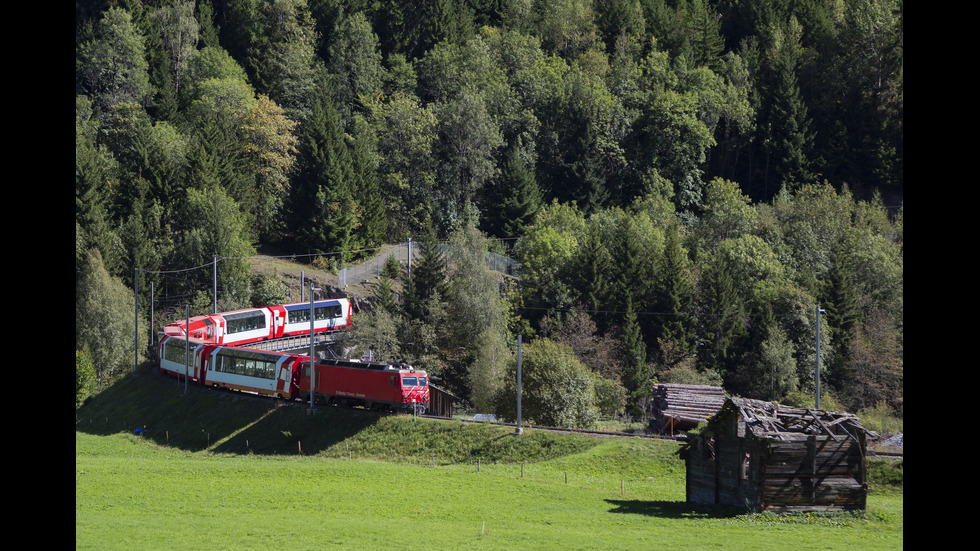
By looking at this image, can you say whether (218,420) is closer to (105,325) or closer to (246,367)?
(246,367)

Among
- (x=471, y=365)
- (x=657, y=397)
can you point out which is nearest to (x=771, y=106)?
(x=471, y=365)

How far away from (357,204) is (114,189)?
24924 mm

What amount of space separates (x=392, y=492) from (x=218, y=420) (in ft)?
77.2

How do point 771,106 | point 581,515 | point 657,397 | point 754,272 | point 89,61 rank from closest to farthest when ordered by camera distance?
1. point 581,515
2. point 657,397
3. point 754,272
4. point 89,61
5. point 771,106

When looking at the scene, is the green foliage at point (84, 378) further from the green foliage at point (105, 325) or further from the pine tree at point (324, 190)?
the pine tree at point (324, 190)

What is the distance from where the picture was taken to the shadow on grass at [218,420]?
2048 inches

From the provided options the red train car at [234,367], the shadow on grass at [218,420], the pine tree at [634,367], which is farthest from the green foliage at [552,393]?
the pine tree at [634,367]

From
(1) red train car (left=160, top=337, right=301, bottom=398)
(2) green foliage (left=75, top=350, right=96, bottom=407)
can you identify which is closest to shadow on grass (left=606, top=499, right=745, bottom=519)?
(1) red train car (left=160, top=337, right=301, bottom=398)

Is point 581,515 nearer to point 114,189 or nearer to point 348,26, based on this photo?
point 114,189

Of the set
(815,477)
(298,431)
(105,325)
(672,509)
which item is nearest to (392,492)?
(672,509)

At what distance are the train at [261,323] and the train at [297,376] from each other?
163 cm

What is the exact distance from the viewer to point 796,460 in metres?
32.0

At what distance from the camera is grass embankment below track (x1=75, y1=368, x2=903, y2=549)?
28812 millimetres
